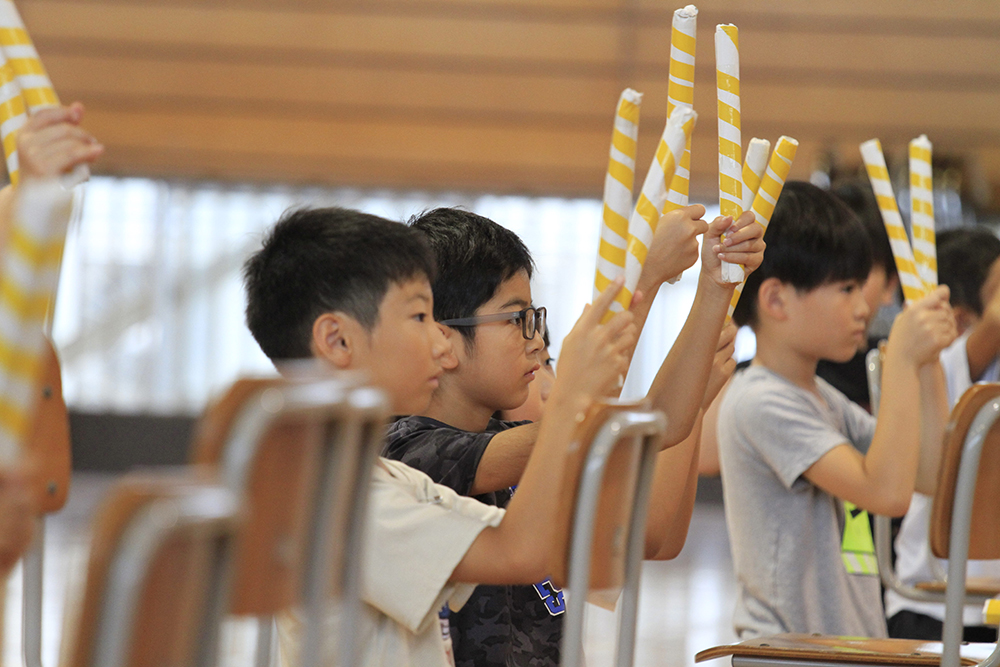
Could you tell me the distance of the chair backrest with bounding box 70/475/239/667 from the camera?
2.14 ft

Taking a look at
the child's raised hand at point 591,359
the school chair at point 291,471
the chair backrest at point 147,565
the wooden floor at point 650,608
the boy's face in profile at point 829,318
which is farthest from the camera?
the wooden floor at point 650,608

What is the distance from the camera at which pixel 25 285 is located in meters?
0.71

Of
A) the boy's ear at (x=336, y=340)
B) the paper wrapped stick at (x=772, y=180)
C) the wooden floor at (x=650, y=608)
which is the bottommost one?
the wooden floor at (x=650, y=608)

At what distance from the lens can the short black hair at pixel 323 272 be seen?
1529mm

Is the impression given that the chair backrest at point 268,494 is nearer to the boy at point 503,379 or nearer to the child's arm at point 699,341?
the boy at point 503,379

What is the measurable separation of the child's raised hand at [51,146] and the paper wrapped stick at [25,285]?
1.83 ft

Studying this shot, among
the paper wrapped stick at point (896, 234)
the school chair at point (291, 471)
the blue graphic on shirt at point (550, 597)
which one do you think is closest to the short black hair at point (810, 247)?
the paper wrapped stick at point (896, 234)

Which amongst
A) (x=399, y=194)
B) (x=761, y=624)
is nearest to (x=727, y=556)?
(x=399, y=194)

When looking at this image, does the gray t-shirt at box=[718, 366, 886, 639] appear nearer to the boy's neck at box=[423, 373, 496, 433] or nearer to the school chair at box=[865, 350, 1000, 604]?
the school chair at box=[865, 350, 1000, 604]

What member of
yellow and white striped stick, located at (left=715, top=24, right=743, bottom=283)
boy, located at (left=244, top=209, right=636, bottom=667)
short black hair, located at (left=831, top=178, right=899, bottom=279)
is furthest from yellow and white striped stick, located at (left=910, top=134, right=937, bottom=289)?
boy, located at (left=244, top=209, right=636, bottom=667)

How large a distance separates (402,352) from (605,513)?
17.4 inches

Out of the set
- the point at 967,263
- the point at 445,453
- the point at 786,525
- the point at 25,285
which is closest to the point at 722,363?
the point at 786,525

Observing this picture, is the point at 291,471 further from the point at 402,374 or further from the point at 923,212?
the point at 923,212

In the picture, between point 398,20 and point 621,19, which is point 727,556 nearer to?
point 621,19
